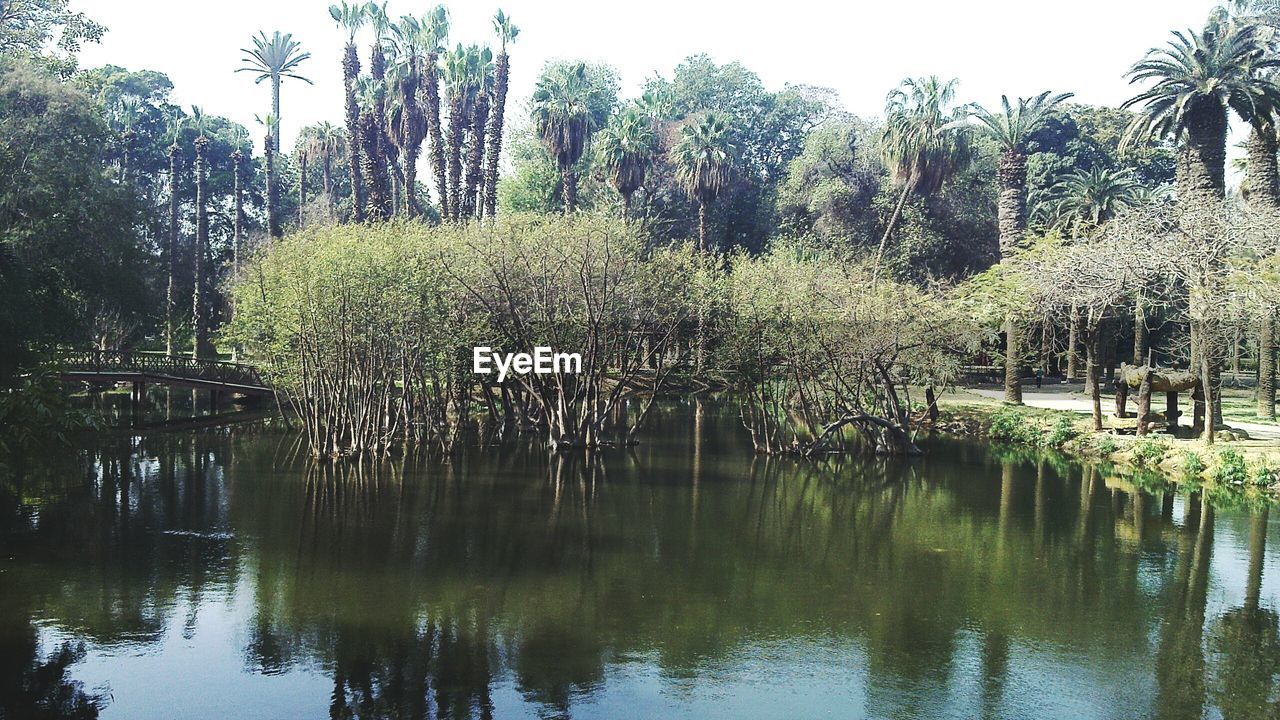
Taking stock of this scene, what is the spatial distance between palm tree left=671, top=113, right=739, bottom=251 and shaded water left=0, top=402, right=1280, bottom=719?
31.2 meters

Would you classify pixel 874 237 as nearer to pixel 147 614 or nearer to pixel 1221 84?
pixel 1221 84

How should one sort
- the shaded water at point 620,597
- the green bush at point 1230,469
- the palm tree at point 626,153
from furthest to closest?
the palm tree at point 626,153 → the green bush at point 1230,469 → the shaded water at point 620,597

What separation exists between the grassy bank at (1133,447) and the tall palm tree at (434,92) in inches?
1157

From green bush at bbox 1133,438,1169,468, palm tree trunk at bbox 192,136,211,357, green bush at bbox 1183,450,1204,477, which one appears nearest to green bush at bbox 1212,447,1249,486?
green bush at bbox 1183,450,1204,477

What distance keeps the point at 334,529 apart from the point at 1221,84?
Result: 2850 centimetres

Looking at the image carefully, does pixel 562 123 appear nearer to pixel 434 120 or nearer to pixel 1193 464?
pixel 434 120

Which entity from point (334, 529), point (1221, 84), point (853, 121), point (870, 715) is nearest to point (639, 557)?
point (334, 529)

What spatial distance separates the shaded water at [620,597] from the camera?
41.6 ft

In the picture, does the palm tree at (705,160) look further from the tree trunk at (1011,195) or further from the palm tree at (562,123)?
the tree trunk at (1011,195)

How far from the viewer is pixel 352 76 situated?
5562cm

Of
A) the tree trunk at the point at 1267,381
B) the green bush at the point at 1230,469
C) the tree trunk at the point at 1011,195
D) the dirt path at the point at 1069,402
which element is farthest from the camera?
the tree trunk at the point at 1011,195

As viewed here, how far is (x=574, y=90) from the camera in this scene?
5934 centimetres

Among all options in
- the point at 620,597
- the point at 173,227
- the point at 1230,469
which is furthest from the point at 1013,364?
the point at 173,227

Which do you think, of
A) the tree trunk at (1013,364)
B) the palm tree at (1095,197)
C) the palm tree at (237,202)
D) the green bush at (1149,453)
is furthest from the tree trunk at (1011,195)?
the palm tree at (237,202)
